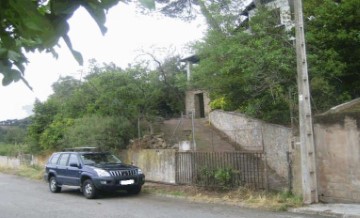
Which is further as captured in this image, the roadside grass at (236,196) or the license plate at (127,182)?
the license plate at (127,182)

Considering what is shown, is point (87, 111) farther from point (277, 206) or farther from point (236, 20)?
point (277, 206)

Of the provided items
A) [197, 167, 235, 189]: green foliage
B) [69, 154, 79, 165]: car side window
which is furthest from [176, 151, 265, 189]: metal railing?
[69, 154, 79, 165]: car side window

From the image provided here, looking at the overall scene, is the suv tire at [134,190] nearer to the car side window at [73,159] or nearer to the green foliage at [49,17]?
the car side window at [73,159]

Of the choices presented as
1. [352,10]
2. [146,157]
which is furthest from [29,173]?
[352,10]

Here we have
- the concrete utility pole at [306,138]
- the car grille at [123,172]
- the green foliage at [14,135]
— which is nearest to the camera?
the concrete utility pole at [306,138]

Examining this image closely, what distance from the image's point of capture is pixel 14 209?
12625 mm

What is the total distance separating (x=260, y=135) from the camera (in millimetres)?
17078

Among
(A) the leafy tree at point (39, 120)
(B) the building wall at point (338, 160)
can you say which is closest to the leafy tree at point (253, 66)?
(B) the building wall at point (338, 160)

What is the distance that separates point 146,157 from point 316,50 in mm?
7841

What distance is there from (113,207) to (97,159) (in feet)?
11.8

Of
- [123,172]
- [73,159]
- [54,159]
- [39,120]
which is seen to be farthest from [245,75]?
[39,120]

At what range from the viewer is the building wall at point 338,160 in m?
10.5

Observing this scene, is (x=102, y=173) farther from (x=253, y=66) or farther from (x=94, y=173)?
(x=253, y=66)

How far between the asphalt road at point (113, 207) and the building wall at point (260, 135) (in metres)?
3.28
